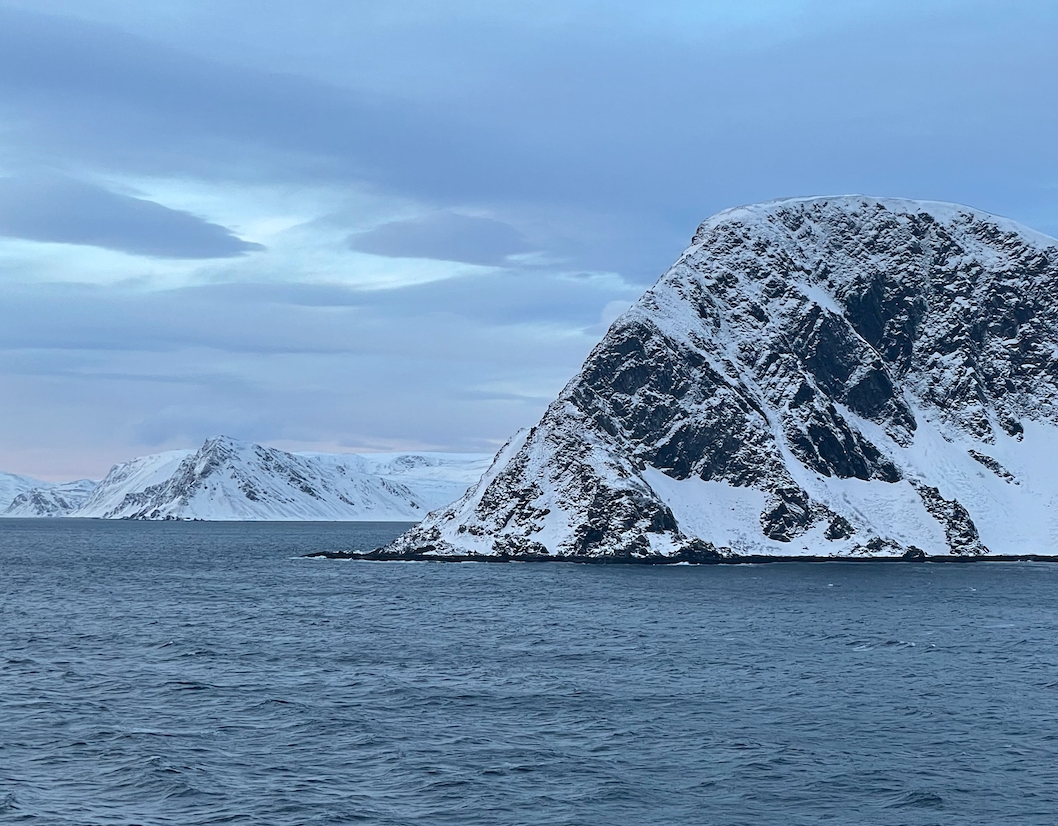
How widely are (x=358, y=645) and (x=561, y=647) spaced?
14698mm

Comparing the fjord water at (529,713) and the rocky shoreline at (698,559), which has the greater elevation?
the rocky shoreline at (698,559)

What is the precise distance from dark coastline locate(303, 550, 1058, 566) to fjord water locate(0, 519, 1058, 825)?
197ft

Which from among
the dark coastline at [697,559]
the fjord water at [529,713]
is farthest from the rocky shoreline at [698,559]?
the fjord water at [529,713]

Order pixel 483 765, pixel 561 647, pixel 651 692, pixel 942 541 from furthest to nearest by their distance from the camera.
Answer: pixel 942 541 → pixel 561 647 → pixel 651 692 → pixel 483 765

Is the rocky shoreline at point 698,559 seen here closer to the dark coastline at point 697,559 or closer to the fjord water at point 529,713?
the dark coastline at point 697,559

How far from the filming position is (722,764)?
154ft

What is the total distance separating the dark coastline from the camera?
17550 cm

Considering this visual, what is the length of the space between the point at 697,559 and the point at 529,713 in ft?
403

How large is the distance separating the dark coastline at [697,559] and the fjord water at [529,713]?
60157 mm

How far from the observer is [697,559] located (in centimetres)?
17638

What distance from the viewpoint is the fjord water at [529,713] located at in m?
41.2

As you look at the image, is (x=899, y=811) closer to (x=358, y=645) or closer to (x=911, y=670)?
(x=911, y=670)

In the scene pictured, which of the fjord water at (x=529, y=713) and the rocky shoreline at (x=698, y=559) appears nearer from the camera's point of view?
the fjord water at (x=529, y=713)

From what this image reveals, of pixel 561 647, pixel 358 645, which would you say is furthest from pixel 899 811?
pixel 358 645
